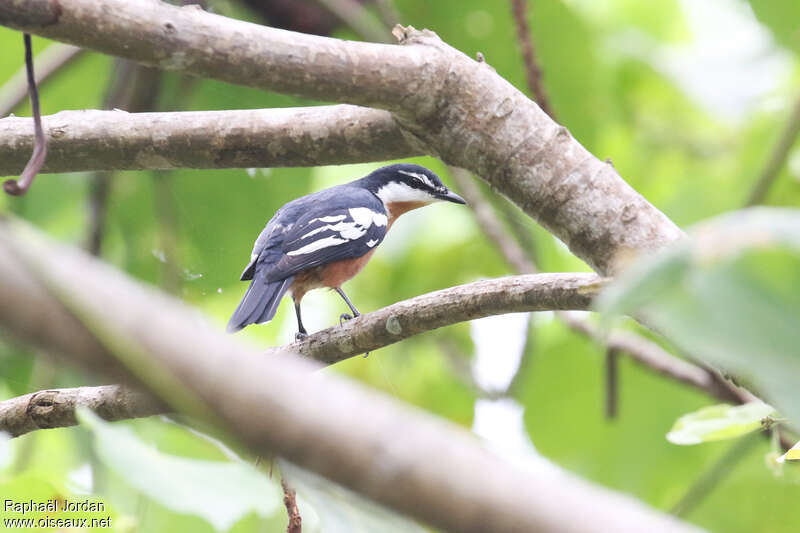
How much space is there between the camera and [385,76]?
2.00m

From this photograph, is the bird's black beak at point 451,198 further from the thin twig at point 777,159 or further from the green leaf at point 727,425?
the green leaf at point 727,425

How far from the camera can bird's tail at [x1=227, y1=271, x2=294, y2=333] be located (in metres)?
3.06

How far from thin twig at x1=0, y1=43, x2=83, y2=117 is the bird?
1.23m

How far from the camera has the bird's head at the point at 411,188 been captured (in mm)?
4332

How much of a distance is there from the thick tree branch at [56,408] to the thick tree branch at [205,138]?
63 cm

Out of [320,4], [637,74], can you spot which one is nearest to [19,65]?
[320,4]

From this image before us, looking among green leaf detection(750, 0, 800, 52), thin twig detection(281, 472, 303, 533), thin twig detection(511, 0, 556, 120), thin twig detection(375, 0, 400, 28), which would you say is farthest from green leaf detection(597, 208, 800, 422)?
thin twig detection(375, 0, 400, 28)

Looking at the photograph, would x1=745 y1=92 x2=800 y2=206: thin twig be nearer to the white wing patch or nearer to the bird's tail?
the white wing patch

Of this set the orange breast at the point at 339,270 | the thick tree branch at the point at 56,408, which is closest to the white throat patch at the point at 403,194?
the orange breast at the point at 339,270

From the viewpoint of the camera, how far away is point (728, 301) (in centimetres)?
85

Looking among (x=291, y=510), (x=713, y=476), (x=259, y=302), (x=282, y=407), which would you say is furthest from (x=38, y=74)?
→ (x=282, y=407)

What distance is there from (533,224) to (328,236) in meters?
1.36

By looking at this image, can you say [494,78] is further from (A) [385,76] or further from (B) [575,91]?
(B) [575,91]

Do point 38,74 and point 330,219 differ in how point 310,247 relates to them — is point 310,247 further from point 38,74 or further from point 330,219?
point 38,74
